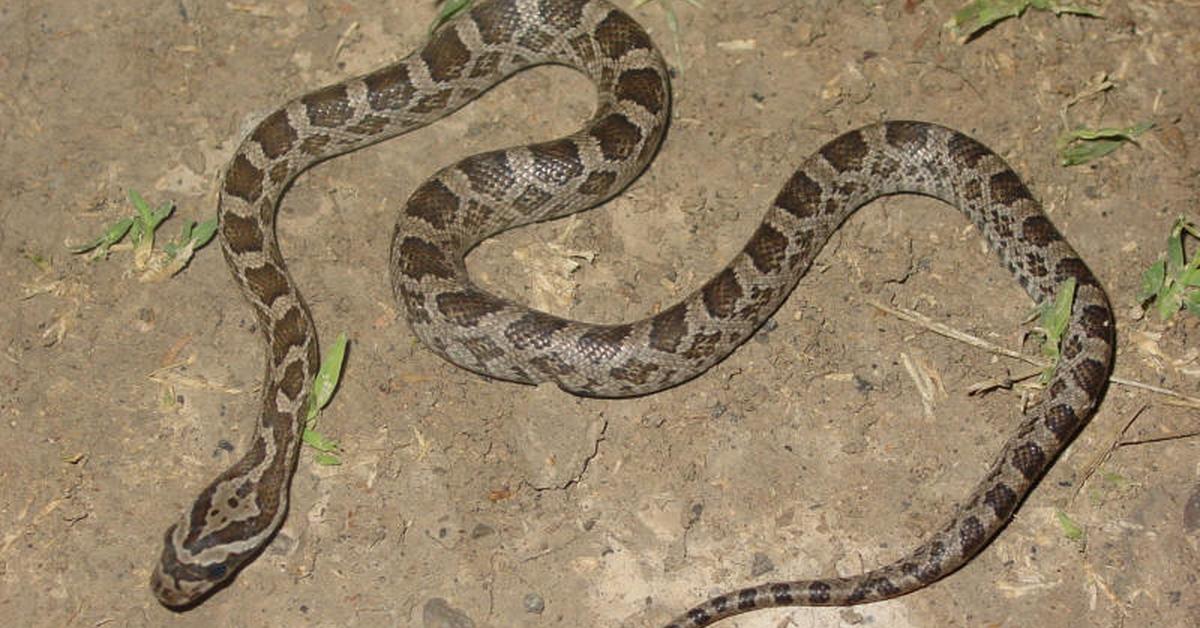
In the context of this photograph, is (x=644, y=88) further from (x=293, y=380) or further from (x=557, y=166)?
(x=293, y=380)

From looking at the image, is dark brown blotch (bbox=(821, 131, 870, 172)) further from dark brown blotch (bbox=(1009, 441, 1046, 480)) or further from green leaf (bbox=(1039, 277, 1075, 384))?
dark brown blotch (bbox=(1009, 441, 1046, 480))

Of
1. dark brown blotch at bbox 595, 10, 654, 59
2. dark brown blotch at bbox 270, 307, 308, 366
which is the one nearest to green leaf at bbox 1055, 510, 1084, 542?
dark brown blotch at bbox 595, 10, 654, 59

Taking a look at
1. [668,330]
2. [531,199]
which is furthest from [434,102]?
[668,330]

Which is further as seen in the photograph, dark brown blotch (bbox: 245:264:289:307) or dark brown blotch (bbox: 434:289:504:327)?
dark brown blotch (bbox: 245:264:289:307)

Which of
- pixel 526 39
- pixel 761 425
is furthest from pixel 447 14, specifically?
pixel 761 425

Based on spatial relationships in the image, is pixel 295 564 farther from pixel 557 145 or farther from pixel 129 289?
pixel 557 145

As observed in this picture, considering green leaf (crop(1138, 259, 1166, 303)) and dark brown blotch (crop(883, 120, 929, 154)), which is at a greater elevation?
dark brown blotch (crop(883, 120, 929, 154))
